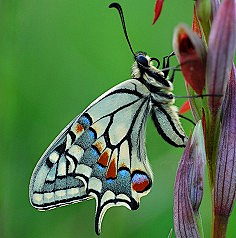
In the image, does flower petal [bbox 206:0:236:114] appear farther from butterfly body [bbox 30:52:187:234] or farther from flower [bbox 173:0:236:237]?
butterfly body [bbox 30:52:187:234]

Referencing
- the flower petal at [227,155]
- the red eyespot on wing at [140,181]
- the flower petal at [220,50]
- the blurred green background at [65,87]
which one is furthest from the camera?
the blurred green background at [65,87]

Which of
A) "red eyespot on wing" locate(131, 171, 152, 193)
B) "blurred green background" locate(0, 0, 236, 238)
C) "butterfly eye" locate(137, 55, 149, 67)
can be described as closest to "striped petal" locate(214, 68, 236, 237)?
"red eyespot on wing" locate(131, 171, 152, 193)

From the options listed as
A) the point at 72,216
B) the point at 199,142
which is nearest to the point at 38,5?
the point at 72,216

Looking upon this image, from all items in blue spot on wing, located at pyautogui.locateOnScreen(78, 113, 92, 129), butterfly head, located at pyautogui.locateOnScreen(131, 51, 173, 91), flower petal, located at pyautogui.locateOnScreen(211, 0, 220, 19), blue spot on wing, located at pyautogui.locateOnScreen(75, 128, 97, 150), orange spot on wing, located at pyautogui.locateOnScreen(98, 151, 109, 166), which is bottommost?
orange spot on wing, located at pyautogui.locateOnScreen(98, 151, 109, 166)

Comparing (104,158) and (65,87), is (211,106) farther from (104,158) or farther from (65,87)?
(65,87)

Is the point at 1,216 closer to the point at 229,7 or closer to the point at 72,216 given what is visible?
the point at 72,216

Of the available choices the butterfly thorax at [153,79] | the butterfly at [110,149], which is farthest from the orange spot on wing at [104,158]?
the butterfly thorax at [153,79]

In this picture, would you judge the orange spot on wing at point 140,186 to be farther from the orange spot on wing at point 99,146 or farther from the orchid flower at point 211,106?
the orchid flower at point 211,106
